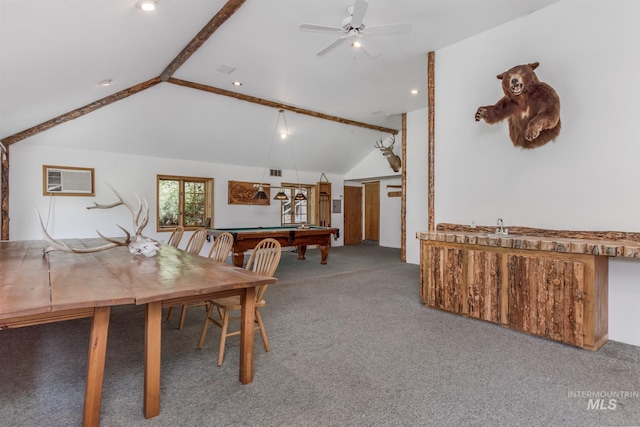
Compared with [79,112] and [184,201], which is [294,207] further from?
[79,112]

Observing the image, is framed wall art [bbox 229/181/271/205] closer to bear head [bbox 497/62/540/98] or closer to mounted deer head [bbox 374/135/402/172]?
mounted deer head [bbox 374/135/402/172]

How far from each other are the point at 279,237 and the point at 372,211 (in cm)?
545

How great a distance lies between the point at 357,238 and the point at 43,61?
9.14m

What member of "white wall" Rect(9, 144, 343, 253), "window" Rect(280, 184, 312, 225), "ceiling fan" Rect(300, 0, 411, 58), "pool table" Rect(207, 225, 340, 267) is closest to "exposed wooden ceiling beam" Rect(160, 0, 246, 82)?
"ceiling fan" Rect(300, 0, 411, 58)

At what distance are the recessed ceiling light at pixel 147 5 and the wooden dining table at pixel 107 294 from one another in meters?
2.28

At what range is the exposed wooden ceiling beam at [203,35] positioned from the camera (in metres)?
3.41

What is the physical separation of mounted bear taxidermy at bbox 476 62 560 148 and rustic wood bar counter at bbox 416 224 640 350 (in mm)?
1010

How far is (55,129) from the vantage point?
6000 mm

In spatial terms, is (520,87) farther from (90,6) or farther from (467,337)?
(90,6)

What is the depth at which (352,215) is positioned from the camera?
11.0 meters

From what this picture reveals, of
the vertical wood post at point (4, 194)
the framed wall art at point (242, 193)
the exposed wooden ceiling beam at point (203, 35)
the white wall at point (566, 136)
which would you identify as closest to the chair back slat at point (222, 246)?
the exposed wooden ceiling beam at point (203, 35)

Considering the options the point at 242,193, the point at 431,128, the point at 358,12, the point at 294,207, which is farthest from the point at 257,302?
the point at 294,207

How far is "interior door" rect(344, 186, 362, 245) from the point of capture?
1081cm

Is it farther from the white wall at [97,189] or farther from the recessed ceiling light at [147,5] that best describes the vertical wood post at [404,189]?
the recessed ceiling light at [147,5]
